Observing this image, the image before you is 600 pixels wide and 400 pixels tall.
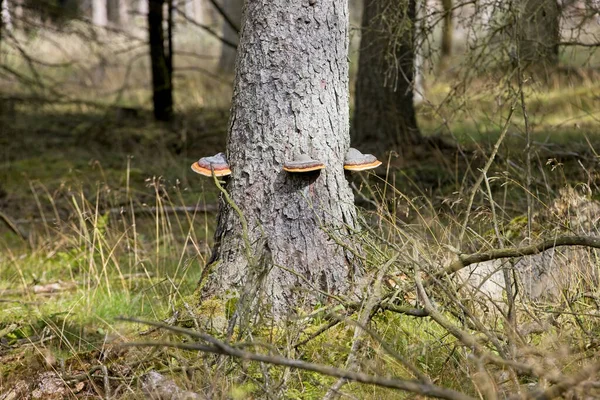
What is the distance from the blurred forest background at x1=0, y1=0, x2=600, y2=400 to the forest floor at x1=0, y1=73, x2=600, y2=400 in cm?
2

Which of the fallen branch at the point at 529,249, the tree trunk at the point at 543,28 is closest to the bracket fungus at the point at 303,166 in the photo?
the fallen branch at the point at 529,249

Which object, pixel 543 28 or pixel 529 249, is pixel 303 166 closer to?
pixel 529 249

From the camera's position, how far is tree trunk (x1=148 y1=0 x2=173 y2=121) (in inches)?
432

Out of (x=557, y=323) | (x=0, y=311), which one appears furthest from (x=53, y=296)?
(x=557, y=323)

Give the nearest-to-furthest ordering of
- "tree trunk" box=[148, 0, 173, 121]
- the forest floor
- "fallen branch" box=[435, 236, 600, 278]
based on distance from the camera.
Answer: "fallen branch" box=[435, 236, 600, 278] → the forest floor → "tree trunk" box=[148, 0, 173, 121]

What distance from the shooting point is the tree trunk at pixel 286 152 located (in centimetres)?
389

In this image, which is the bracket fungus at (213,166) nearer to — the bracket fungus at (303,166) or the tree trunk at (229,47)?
the bracket fungus at (303,166)

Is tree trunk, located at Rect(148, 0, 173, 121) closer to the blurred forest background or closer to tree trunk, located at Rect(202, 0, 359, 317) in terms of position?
the blurred forest background

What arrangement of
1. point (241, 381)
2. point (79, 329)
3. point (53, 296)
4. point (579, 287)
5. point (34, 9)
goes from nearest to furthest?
point (241, 381)
point (579, 287)
point (79, 329)
point (53, 296)
point (34, 9)

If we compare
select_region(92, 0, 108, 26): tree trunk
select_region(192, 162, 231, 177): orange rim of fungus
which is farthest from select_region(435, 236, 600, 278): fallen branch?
select_region(92, 0, 108, 26): tree trunk

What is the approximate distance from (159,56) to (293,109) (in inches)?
308

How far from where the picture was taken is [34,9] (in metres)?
9.36

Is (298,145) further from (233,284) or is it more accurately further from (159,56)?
(159,56)

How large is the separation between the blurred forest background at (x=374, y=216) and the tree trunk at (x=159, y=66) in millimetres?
31
